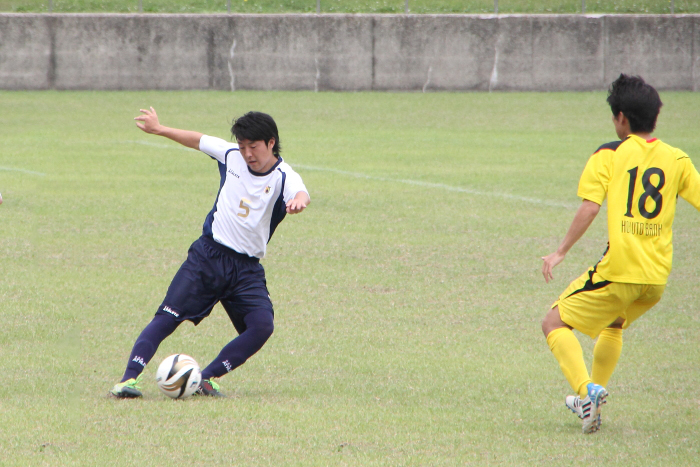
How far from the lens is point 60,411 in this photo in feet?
15.7

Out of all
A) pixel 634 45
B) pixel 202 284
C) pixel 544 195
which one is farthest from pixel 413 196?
pixel 634 45

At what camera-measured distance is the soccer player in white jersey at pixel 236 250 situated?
5273mm

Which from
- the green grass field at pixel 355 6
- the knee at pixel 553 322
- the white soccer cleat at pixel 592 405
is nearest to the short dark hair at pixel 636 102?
the knee at pixel 553 322

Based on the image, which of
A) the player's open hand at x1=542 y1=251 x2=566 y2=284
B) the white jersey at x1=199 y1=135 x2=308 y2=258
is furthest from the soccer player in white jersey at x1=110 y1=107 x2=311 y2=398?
the player's open hand at x1=542 y1=251 x2=566 y2=284

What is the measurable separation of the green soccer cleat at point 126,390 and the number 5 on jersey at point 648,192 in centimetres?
284

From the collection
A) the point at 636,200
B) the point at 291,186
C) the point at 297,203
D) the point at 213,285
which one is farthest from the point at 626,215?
the point at 213,285

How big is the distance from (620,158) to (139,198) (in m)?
8.60

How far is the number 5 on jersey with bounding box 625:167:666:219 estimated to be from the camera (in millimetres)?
4559

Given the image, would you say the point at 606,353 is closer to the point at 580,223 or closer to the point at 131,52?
the point at 580,223

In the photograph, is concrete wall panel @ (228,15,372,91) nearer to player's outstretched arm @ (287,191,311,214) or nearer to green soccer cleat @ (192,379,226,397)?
Answer: player's outstretched arm @ (287,191,311,214)

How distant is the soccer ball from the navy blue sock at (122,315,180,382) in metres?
0.12

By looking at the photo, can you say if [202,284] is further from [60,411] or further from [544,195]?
[544,195]

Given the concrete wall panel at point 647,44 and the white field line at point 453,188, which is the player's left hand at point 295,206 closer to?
the white field line at point 453,188

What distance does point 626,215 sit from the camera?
4.58 meters
